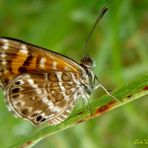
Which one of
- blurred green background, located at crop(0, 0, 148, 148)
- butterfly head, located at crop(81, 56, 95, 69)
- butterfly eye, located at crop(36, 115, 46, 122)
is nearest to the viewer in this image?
butterfly eye, located at crop(36, 115, 46, 122)

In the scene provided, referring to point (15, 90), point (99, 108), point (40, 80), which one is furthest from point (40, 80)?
point (99, 108)

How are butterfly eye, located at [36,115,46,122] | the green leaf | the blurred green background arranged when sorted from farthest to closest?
1. the blurred green background
2. butterfly eye, located at [36,115,46,122]
3. the green leaf

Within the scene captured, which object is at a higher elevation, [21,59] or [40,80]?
[21,59]

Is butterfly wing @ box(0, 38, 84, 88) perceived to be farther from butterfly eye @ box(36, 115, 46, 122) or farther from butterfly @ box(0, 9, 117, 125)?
butterfly eye @ box(36, 115, 46, 122)

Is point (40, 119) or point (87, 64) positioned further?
point (87, 64)

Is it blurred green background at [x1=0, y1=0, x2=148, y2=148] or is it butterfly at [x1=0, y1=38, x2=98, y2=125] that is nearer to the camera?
butterfly at [x1=0, y1=38, x2=98, y2=125]

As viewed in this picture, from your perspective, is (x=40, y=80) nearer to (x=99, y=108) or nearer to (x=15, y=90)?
(x=15, y=90)

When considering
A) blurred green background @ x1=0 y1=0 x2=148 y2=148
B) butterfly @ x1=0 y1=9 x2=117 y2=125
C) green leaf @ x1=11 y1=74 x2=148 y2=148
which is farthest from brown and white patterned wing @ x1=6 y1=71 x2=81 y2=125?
blurred green background @ x1=0 y1=0 x2=148 y2=148

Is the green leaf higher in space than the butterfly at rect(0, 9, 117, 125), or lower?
lower
